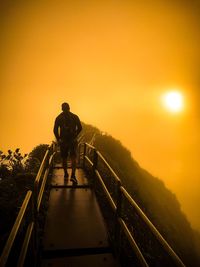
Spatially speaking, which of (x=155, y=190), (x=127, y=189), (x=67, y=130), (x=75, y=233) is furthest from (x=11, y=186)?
(x=155, y=190)

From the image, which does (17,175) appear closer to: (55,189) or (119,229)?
(55,189)

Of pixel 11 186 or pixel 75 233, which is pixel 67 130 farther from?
pixel 75 233

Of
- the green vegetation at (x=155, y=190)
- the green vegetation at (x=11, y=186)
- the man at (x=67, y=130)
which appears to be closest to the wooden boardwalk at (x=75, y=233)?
the green vegetation at (x=11, y=186)

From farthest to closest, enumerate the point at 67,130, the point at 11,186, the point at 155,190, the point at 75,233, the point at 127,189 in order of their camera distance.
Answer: the point at 155,190, the point at 127,189, the point at 67,130, the point at 11,186, the point at 75,233

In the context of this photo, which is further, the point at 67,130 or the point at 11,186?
the point at 67,130

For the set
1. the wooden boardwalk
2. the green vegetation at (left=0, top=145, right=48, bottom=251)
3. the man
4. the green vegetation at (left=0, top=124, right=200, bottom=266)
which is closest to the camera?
the wooden boardwalk

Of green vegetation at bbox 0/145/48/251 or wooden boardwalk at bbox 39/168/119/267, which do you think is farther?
green vegetation at bbox 0/145/48/251

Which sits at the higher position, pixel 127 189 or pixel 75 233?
pixel 75 233

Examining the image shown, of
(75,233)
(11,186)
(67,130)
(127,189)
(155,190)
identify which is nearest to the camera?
(75,233)

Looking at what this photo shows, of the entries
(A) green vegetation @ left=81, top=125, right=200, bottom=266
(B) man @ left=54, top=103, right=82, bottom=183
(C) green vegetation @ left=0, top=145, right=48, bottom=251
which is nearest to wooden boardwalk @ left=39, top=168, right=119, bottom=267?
(C) green vegetation @ left=0, top=145, right=48, bottom=251

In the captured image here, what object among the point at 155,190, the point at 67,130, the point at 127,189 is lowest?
the point at 155,190

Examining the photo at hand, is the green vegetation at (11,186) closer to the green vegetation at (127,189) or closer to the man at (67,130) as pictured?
the green vegetation at (127,189)

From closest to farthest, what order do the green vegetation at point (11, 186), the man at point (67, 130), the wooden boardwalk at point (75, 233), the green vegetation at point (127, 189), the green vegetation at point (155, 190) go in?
the wooden boardwalk at point (75, 233), the green vegetation at point (11, 186), the green vegetation at point (127, 189), the man at point (67, 130), the green vegetation at point (155, 190)

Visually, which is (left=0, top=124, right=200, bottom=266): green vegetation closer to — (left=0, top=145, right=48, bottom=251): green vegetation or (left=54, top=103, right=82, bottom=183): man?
(left=0, top=145, right=48, bottom=251): green vegetation
